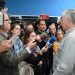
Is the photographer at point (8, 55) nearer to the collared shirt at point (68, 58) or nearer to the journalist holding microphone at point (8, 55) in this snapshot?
the journalist holding microphone at point (8, 55)

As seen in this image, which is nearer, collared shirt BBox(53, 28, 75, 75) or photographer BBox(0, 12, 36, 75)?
collared shirt BBox(53, 28, 75, 75)

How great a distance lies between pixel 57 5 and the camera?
8141mm

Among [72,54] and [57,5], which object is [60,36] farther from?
[57,5]

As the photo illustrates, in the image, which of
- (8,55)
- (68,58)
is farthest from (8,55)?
(68,58)

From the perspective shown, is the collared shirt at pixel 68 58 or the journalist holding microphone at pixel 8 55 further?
the journalist holding microphone at pixel 8 55

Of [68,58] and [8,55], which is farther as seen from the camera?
[8,55]

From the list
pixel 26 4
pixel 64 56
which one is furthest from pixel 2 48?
pixel 26 4

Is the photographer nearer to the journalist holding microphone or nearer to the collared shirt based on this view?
the journalist holding microphone

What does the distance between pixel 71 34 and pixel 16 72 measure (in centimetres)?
70

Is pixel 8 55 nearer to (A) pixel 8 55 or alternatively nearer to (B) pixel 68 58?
(A) pixel 8 55

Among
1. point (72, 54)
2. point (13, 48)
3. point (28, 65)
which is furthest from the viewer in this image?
point (28, 65)

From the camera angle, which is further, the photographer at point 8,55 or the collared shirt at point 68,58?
the photographer at point 8,55

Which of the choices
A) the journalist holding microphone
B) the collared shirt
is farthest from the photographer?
the collared shirt

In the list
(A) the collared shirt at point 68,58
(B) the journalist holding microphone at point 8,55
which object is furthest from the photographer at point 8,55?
(A) the collared shirt at point 68,58
